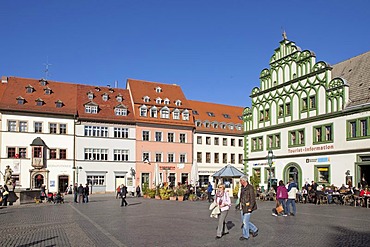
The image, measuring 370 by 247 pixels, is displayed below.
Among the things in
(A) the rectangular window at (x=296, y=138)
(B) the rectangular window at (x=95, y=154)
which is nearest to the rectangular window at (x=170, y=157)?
(B) the rectangular window at (x=95, y=154)

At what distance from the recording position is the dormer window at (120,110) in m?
62.5

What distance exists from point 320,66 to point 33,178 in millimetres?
35061

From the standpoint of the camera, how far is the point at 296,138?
137 feet

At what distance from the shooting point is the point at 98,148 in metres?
59.5

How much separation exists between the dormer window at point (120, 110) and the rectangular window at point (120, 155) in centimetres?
508

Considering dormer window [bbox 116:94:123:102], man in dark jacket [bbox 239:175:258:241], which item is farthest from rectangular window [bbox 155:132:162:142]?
man in dark jacket [bbox 239:175:258:241]

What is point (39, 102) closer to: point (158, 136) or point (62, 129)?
point (62, 129)

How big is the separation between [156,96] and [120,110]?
7348mm

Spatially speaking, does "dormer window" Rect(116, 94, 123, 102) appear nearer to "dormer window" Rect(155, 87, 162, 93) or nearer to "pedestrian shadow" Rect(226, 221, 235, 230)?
"dormer window" Rect(155, 87, 162, 93)

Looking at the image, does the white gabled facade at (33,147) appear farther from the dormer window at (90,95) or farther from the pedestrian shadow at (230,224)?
the pedestrian shadow at (230,224)

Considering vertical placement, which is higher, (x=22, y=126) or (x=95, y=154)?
(x=22, y=126)

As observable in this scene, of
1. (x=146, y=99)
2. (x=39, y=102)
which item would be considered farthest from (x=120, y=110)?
(x=39, y=102)

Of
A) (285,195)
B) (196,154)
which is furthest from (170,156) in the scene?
(285,195)

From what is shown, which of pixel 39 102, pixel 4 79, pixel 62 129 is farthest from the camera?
pixel 4 79
